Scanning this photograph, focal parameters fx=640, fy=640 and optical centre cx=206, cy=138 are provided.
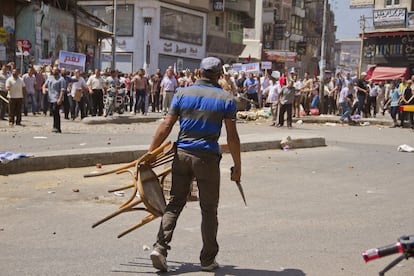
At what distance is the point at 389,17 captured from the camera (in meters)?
54.3

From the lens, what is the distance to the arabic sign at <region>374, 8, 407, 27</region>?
5309 centimetres

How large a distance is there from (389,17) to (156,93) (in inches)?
1262

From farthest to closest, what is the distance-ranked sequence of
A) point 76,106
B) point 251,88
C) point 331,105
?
point 331,105 → point 251,88 → point 76,106

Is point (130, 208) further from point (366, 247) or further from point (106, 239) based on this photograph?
point (366, 247)

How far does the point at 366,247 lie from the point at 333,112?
2520 centimetres

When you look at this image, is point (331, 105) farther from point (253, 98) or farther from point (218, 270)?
point (218, 270)

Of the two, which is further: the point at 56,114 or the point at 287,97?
the point at 287,97

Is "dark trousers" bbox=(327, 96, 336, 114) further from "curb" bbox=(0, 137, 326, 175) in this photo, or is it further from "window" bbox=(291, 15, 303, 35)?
"window" bbox=(291, 15, 303, 35)

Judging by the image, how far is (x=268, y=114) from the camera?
24.8 meters

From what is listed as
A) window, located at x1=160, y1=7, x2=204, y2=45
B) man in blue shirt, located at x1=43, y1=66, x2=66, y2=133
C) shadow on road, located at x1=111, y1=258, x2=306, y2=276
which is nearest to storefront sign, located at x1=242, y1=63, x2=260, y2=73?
man in blue shirt, located at x1=43, y1=66, x2=66, y2=133

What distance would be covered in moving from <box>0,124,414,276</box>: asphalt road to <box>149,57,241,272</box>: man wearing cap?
0.99 ft

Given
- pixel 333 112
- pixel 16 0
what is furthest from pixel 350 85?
pixel 16 0

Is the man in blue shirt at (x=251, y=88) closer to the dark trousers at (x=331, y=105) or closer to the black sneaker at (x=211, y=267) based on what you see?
the dark trousers at (x=331, y=105)

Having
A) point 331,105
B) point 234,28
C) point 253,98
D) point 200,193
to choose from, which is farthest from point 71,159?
point 234,28
